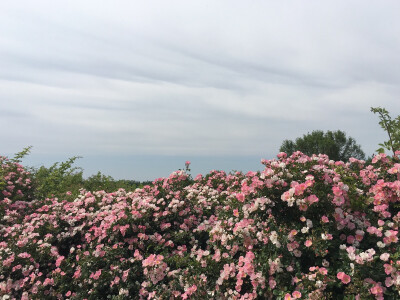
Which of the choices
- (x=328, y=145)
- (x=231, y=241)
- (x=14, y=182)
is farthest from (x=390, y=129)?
(x=328, y=145)

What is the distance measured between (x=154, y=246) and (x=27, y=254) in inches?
85.8

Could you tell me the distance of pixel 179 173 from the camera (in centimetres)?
650

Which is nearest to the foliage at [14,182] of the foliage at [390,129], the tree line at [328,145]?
the foliage at [390,129]

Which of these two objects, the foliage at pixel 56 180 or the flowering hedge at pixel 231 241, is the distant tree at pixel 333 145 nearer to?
the foliage at pixel 56 180

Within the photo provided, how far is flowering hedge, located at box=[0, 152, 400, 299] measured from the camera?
11.4ft

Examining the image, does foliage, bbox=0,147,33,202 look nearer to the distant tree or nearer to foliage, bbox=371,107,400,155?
foliage, bbox=371,107,400,155

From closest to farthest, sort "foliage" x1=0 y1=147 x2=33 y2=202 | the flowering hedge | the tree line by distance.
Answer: the flowering hedge < "foliage" x1=0 y1=147 x2=33 y2=202 < the tree line

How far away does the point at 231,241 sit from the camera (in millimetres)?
4223

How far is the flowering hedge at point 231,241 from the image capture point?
3.48 metres

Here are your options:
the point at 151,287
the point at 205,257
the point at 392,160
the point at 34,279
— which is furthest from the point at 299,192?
the point at 34,279

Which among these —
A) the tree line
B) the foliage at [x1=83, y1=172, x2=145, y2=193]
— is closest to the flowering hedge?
the foliage at [x1=83, y1=172, x2=145, y2=193]

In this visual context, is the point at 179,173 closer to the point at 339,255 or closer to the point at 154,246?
the point at 154,246

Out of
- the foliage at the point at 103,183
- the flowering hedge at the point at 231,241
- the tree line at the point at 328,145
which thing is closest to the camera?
the flowering hedge at the point at 231,241

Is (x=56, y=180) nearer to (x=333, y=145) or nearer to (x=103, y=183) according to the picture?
(x=103, y=183)
